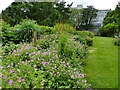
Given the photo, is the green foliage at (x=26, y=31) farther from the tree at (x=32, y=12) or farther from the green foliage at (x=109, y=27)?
the green foliage at (x=109, y=27)

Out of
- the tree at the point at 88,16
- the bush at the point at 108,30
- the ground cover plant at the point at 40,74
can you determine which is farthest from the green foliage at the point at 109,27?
the ground cover plant at the point at 40,74

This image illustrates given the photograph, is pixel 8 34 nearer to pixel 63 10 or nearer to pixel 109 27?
pixel 109 27

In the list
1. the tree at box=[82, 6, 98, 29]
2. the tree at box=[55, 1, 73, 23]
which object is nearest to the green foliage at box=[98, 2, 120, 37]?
the tree at box=[82, 6, 98, 29]

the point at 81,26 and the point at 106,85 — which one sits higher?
the point at 81,26

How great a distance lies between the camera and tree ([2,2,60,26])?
14664mm

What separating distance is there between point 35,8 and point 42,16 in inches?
50.7

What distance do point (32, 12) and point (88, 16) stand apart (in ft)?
26.0

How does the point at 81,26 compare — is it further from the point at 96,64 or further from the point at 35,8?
the point at 96,64

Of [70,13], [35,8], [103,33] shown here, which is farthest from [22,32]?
[70,13]

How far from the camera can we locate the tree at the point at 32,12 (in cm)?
1466

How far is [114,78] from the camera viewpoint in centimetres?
307

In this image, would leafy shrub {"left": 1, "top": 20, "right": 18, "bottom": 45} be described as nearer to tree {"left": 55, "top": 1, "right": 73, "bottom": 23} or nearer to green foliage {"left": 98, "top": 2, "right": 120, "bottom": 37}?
tree {"left": 55, "top": 1, "right": 73, "bottom": 23}

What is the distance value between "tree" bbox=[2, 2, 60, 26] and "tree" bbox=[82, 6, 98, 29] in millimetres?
4009

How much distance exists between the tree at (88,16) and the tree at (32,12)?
13.2 feet
